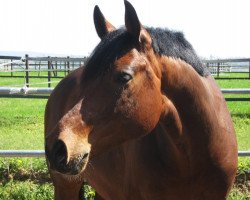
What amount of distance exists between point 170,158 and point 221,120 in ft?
1.47

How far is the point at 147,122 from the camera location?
2311mm

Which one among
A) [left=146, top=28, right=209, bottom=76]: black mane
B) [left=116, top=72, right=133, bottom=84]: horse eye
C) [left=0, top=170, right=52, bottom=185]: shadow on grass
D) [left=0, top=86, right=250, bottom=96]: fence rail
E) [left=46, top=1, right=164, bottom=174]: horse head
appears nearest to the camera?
[left=46, top=1, right=164, bottom=174]: horse head

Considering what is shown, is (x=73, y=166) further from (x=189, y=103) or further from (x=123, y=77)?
(x=189, y=103)

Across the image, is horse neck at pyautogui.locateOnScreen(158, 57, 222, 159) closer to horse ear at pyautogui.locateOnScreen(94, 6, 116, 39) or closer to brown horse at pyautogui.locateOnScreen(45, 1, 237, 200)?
brown horse at pyautogui.locateOnScreen(45, 1, 237, 200)

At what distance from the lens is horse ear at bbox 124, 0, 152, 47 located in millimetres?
2258

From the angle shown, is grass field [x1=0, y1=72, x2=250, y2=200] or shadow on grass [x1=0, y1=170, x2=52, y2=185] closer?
grass field [x1=0, y1=72, x2=250, y2=200]

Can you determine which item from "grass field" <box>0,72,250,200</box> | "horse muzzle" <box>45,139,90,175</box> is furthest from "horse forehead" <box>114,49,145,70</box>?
"grass field" <box>0,72,250,200</box>

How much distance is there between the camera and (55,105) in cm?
395

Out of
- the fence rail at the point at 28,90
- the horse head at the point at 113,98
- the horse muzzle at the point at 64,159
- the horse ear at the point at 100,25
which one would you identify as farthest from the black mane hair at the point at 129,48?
the fence rail at the point at 28,90

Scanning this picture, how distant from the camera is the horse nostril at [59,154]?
6.52 ft

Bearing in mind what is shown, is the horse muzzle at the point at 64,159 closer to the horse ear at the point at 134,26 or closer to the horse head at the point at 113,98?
the horse head at the point at 113,98

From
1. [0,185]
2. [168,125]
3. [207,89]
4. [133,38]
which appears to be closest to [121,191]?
[168,125]

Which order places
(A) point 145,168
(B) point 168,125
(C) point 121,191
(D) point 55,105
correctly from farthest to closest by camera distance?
(D) point 55,105
(C) point 121,191
(A) point 145,168
(B) point 168,125

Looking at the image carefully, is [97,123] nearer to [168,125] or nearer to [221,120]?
[168,125]
